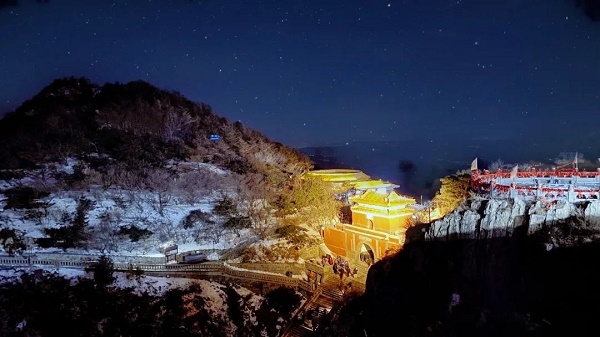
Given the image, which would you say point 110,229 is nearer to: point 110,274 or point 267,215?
point 110,274

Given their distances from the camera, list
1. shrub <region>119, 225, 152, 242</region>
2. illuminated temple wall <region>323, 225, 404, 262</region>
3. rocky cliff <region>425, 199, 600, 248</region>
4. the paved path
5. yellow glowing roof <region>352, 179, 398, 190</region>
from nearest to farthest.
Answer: rocky cliff <region>425, 199, 600, 248</region>
the paved path
illuminated temple wall <region>323, 225, 404, 262</region>
shrub <region>119, 225, 152, 242</region>
yellow glowing roof <region>352, 179, 398, 190</region>

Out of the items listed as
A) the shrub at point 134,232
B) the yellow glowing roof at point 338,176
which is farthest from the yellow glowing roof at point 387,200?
the shrub at point 134,232

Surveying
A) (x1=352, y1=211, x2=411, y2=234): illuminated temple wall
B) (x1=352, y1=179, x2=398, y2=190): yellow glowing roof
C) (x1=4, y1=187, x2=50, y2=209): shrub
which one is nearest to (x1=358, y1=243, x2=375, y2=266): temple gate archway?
(x1=352, y1=211, x2=411, y2=234): illuminated temple wall

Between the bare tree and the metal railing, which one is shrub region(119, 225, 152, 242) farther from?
the bare tree

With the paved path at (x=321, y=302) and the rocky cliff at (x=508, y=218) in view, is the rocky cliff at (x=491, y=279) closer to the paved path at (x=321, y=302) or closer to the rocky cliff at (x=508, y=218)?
the rocky cliff at (x=508, y=218)

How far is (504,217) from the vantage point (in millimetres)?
16312

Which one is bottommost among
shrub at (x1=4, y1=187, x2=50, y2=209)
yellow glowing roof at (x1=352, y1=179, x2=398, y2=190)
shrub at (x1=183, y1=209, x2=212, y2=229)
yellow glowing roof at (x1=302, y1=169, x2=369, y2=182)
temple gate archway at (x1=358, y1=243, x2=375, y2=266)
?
temple gate archway at (x1=358, y1=243, x2=375, y2=266)

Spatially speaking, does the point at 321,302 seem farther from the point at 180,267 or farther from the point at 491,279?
the point at 491,279

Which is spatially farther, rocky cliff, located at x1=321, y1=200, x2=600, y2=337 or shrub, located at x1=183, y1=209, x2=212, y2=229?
shrub, located at x1=183, y1=209, x2=212, y2=229

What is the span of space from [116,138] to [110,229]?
1553 centimetres

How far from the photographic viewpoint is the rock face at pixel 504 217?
49.4ft

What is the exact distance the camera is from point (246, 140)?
49094mm

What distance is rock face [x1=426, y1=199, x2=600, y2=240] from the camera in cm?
1505

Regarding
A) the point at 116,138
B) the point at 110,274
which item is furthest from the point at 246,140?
the point at 110,274
